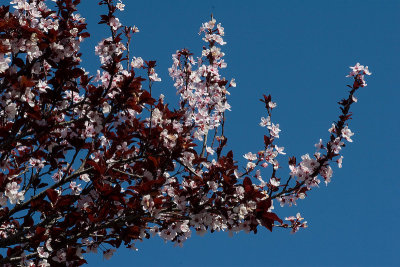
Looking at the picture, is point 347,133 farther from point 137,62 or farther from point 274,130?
point 137,62

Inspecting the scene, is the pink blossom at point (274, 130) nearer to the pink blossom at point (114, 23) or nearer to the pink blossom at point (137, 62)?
the pink blossom at point (137, 62)

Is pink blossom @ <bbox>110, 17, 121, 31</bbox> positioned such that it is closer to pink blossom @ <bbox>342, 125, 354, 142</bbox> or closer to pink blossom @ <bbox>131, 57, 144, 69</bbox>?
pink blossom @ <bbox>131, 57, 144, 69</bbox>

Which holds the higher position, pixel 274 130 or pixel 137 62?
pixel 137 62

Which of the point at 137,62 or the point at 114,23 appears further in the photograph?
the point at 137,62

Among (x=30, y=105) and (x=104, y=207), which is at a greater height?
(x=30, y=105)

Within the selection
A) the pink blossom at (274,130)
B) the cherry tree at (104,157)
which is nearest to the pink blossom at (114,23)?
the cherry tree at (104,157)

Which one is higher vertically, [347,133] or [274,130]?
[274,130]

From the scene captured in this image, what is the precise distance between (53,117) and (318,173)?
2678 millimetres

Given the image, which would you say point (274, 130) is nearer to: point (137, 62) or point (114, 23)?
point (137, 62)

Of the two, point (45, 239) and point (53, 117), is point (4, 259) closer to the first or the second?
point (45, 239)

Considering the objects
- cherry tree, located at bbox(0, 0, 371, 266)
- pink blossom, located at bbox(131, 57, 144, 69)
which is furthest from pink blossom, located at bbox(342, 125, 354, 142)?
pink blossom, located at bbox(131, 57, 144, 69)

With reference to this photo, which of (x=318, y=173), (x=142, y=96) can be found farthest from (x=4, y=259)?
(x=318, y=173)

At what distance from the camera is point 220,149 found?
502 centimetres

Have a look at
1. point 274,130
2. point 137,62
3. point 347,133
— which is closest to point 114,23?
point 137,62
